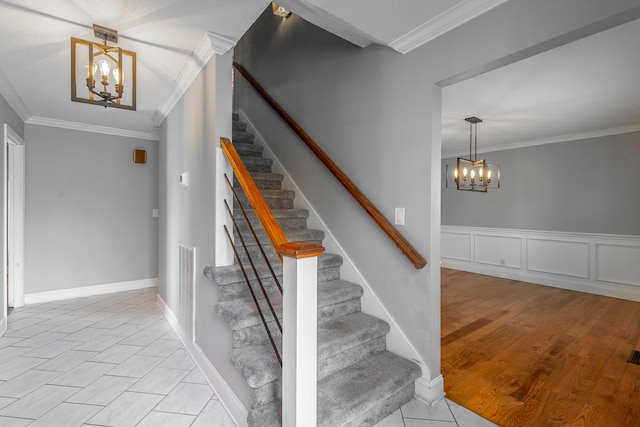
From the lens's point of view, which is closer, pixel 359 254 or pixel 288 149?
pixel 359 254

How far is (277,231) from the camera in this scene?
148 centimetres

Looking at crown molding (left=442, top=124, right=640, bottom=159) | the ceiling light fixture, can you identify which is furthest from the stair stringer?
crown molding (left=442, top=124, right=640, bottom=159)

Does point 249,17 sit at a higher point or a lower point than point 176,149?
higher

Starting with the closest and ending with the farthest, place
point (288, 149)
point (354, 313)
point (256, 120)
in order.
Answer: point (354, 313) < point (288, 149) < point (256, 120)

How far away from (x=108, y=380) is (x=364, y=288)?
2.02 m

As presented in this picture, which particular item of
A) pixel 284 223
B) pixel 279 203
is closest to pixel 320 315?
pixel 284 223

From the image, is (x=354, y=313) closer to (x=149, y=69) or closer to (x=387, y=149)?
(x=387, y=149)

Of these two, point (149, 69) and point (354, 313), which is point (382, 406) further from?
point (149, 69)

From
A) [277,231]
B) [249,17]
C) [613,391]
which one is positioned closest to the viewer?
[277,231]

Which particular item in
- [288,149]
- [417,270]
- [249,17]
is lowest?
[417,270]

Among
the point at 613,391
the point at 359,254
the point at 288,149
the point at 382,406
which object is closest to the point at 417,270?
the point at 359,254

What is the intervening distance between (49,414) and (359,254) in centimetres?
227

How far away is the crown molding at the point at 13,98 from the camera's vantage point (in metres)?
2.75


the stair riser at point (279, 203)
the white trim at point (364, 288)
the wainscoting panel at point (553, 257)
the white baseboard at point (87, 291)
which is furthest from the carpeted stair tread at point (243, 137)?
the wainscoting panel at point (553, 257)
